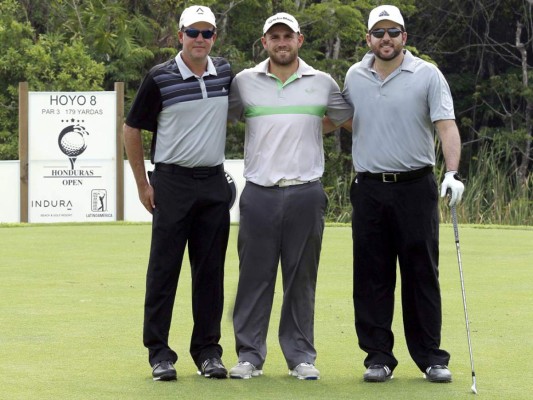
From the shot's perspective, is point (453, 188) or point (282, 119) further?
point (282, 119)

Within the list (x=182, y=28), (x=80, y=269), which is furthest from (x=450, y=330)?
(x=80, y=269)

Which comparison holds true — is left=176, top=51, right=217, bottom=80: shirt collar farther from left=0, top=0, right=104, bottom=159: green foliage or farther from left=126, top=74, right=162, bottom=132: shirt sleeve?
left=0, top=0, right=104, bottom=159: green foliage

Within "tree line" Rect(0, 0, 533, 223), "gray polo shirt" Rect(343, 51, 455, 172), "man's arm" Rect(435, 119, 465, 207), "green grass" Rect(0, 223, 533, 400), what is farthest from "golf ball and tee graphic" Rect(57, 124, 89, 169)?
"man's arm" Rect(435, 119, 465, 207)

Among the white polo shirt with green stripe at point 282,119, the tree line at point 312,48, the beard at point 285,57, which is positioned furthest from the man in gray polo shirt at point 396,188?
the tree line at point 312,48

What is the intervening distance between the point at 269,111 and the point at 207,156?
14.2 inches

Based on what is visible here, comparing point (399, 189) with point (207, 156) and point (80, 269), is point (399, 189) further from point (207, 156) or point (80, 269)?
point (80, 269)

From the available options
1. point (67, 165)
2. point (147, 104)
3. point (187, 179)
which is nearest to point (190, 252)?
point (187, 179)

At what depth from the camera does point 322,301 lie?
8672mm

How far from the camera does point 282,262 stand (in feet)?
20.8

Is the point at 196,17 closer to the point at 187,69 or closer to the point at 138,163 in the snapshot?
the point at 187,69

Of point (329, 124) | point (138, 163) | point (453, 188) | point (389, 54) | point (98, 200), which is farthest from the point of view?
point (98, 200)

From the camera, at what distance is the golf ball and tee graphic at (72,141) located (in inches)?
727

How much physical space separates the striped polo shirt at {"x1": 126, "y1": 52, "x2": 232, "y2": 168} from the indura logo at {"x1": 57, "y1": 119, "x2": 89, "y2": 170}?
12.5m

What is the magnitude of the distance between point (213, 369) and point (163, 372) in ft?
0.78
